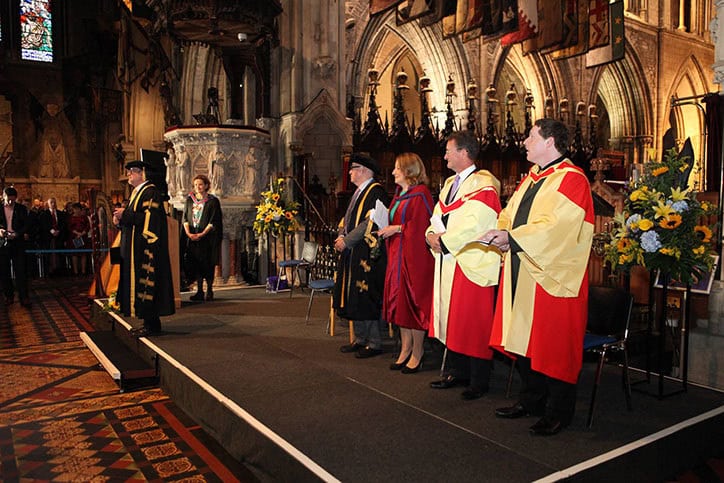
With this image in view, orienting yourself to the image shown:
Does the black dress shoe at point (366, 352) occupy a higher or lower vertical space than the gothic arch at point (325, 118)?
lower

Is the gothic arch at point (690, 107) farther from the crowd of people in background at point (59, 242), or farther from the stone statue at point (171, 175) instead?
the crowd of people in background at point (59, 242)

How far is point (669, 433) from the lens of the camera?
119 inches

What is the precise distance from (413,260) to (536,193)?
1.29m

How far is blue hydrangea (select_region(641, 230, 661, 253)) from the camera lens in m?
3.59

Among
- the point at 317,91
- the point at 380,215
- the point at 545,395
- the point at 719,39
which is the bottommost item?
the point at 545,395

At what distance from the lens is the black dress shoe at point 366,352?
452 centimetres

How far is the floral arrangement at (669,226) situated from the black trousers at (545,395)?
1140mm

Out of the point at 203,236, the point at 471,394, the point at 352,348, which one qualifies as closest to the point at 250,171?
the point at 203,236

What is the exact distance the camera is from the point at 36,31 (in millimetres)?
19938

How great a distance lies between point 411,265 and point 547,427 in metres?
1.52

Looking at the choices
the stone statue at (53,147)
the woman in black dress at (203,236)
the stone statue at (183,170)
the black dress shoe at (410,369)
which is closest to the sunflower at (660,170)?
A: the black dress shoe at (410,369)

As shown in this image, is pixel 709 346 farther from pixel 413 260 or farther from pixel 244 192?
pixel 244 192

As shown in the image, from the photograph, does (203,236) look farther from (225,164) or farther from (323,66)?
(323,66)

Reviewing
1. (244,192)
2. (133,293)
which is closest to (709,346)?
(133,293)
